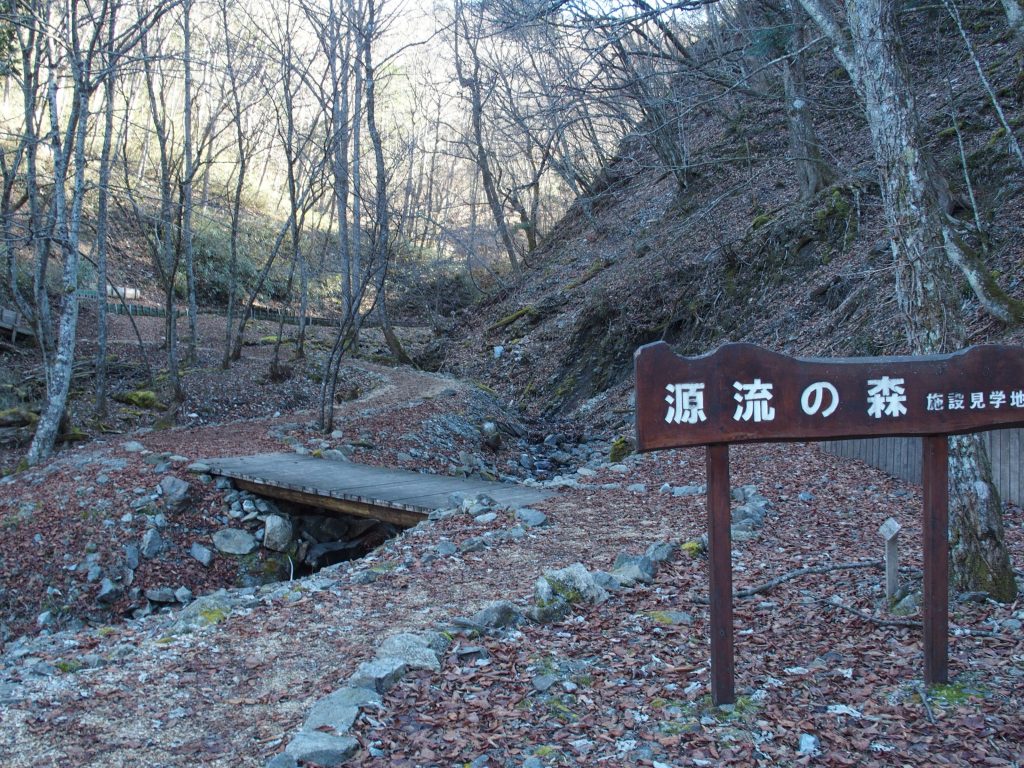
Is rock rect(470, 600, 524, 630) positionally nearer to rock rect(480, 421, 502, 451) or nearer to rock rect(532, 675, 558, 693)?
rock rect(532, 675, 558, 693)

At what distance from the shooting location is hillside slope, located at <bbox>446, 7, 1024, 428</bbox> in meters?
11.9

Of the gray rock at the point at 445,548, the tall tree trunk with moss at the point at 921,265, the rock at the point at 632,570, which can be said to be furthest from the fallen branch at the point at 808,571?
the gray rock at the point at 445,548

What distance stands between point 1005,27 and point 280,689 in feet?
55.7

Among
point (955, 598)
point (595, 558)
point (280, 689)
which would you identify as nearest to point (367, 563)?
point (595, 558)

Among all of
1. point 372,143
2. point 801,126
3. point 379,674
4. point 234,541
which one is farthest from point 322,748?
point 372,143

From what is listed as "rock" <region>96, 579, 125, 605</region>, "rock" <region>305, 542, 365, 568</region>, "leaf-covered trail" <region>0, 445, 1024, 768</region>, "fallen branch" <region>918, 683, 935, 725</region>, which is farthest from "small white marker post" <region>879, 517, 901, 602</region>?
"rock" <region>96, 579, 125, 605</region>

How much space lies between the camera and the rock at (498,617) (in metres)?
4.59

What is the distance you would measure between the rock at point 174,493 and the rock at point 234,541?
574 millimetres

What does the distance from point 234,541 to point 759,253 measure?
1166 cm

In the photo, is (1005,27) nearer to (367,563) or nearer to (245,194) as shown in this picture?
(367,563)

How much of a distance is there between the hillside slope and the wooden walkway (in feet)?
16.9

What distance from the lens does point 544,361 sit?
63.8ft

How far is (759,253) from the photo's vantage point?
16.0 meters

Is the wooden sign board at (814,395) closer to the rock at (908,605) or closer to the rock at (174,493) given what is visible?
the rock at (908,605)
